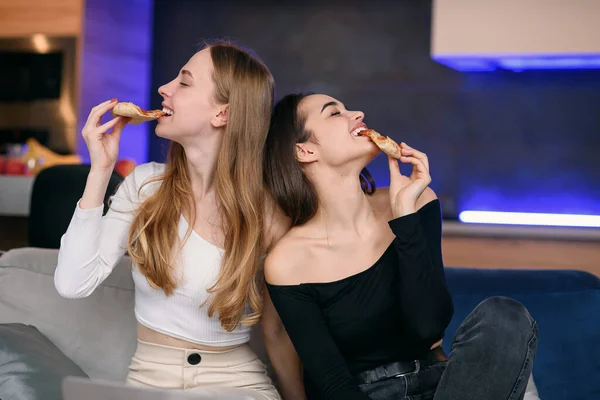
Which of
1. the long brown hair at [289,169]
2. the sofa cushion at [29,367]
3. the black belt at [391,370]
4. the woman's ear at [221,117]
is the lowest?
the sofa cushion at [29,367]

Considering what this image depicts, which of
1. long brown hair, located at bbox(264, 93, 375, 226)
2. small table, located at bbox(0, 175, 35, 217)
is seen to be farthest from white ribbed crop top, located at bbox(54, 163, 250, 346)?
small table, located at bbox(0, 175, 35, 217)

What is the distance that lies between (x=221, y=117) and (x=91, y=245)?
48 cm

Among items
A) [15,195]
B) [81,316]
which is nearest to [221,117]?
[81,316]

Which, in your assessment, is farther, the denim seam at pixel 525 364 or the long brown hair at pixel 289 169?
the long brown hair at pixel 289 169

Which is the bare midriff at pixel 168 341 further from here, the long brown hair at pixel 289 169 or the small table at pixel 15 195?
the small table at pixel 15 195

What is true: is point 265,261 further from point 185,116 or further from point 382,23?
point 382,23

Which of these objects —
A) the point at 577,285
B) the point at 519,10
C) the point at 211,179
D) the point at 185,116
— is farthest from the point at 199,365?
the point at 519,10

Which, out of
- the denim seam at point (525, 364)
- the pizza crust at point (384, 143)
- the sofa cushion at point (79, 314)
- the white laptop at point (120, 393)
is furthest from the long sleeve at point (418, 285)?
the sofa cushion at point (79, 314)

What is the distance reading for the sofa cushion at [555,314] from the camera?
2.22 m

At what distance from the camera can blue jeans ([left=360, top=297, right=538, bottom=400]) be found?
5.12ft

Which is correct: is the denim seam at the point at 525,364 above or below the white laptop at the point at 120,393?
below

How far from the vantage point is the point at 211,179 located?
2.05 m

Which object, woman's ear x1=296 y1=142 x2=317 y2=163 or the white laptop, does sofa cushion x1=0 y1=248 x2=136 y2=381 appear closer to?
woman's ear x1=296 y1=142 x2=317 y2=163

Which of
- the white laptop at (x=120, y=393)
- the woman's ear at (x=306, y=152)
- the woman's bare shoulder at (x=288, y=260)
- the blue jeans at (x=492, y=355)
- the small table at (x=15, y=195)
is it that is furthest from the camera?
the small table at (x=15, y=195)
